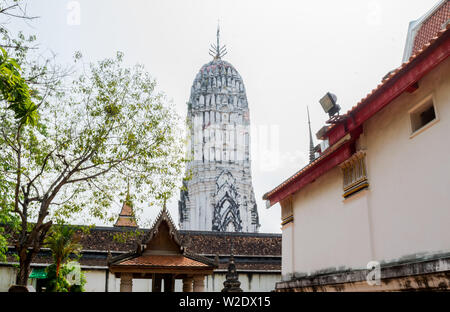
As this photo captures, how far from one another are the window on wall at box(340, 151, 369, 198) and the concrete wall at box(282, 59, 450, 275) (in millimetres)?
119

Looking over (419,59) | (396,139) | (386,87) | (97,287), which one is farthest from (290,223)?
(97,287)

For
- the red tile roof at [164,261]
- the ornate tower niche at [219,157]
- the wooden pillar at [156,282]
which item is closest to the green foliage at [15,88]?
the red tile roof at [164,261]

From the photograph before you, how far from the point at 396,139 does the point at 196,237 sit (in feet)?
73.3

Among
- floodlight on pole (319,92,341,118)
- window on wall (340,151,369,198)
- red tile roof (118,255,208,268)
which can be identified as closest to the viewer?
window on wall (340,151,369,198)

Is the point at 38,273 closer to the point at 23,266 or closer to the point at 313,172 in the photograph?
the point at 23,266

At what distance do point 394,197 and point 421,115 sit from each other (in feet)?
4.86

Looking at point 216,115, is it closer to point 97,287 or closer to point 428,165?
point 97,287

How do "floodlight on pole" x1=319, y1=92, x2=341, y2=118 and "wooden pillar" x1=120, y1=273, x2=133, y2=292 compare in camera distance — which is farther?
"wooden pillar" x1=120, y1=273, x2=133, y2=292

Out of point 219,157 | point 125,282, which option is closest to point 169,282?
point 125,282

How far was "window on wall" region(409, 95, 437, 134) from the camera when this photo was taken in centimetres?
704

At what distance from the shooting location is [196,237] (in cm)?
2862

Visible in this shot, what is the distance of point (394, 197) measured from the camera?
752 cm

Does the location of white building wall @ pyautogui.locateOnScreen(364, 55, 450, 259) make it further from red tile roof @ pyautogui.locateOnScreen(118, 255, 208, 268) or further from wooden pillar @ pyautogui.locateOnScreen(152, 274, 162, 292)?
wooden pillar @ pyautogui.locateOnScreen(152, 274, 162, 292)

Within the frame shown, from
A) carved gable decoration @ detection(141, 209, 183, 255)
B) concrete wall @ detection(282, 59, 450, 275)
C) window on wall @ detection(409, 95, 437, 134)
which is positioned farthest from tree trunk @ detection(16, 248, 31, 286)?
window on wall @ detection(409, 95, 437, 134)
